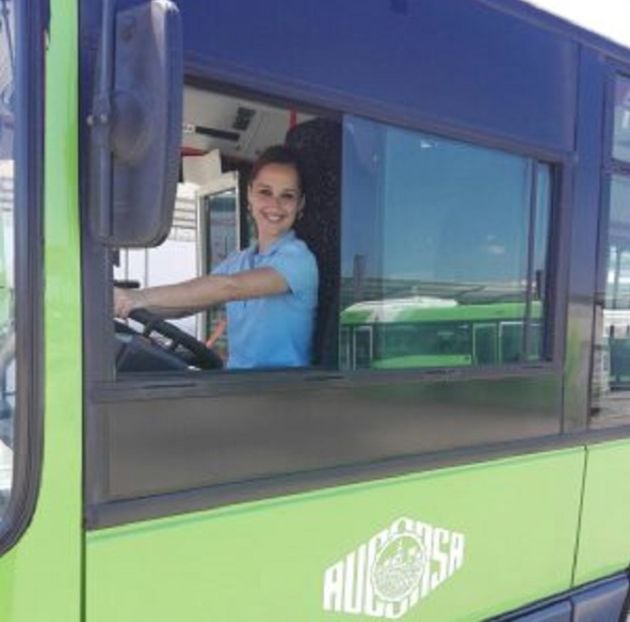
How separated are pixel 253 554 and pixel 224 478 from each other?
18 cm

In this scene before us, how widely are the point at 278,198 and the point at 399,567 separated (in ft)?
3.16

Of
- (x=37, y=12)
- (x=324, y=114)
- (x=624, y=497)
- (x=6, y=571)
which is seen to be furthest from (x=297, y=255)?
(x=624, y=497)

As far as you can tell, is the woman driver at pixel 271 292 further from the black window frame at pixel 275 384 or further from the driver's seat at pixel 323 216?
the black window frame at pixel 275 384

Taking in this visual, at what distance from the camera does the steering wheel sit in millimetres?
1764

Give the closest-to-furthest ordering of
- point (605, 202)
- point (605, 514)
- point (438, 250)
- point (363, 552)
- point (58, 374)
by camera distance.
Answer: point (58, 374) → point (363, 552) → point (438, 250) → point (605, 202) → point (605, 514)

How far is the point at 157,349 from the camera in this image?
1.88 m

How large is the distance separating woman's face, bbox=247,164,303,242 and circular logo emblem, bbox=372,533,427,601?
82 cm

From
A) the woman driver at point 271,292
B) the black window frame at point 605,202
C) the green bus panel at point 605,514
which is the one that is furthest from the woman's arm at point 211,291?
the green bus panel at point 605,514

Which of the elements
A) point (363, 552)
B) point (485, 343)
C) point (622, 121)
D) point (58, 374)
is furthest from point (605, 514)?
point (58, 374)

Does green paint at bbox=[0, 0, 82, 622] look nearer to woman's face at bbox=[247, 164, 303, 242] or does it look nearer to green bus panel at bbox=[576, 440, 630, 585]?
woman's face at bbox=[247, 164, 303, 242]

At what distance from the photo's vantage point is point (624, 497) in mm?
2770

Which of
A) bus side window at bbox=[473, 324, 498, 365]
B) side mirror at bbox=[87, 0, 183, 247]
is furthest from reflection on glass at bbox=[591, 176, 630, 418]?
side mirror at bbox=[87, 0, 183, 247]

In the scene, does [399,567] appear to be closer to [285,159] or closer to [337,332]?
[337,332]

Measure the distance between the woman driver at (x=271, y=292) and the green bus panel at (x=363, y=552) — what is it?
0.39 meters
